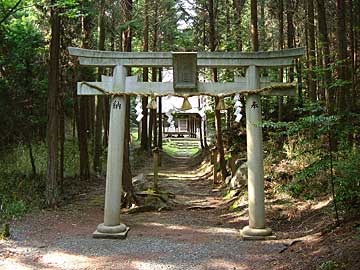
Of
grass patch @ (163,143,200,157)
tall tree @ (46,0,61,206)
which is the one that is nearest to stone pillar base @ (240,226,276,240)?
tall tree @ (46,0,61,206)

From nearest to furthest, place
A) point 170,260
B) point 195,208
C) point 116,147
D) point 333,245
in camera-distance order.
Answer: point 333,245
point 170,260
point 116,147
point 195,208

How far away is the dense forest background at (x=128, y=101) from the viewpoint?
267 inches

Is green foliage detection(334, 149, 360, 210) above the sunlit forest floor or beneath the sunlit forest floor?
above

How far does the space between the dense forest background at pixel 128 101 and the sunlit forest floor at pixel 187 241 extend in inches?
22.3

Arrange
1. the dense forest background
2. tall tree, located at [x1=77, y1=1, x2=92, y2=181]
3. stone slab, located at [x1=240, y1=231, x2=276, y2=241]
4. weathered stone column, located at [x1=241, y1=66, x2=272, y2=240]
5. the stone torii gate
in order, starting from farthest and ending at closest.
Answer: tall tree, located at [x1=77, y1=1, x2=92, y2=181] → the stone torii gate → weathered stone column, located at [x1=241, y1=66, x2=272, y2=240] → stone slab, located at [x1=240, y1=231, x2=276, y2=241] → the dense forest background

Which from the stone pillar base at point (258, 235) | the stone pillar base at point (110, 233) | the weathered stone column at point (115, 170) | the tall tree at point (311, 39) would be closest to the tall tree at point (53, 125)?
the weathered stone column at point (115, 170)

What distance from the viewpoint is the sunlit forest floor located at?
5637 millimetres

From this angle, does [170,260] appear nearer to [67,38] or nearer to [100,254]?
[100,254]

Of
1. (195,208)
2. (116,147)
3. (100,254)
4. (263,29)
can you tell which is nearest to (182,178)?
(195,208)

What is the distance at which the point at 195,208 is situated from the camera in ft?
37.2

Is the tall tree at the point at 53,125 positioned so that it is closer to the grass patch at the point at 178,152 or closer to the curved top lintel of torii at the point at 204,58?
the curved top lintel of torii at the point at 204,58

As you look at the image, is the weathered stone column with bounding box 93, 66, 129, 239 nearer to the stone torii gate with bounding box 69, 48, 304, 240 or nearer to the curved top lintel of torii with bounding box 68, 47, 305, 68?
the stone torii gate with bounding box 69, 48, 304, 240

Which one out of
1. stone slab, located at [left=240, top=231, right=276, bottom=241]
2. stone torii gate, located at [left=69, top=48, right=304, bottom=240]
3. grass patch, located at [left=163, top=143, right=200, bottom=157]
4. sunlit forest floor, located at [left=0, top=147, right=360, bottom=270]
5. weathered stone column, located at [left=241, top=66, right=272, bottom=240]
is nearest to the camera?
sunlit forest floor, located at [left=0, top=147, right=360, bottom=270]

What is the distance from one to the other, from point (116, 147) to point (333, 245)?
14.0 ft
